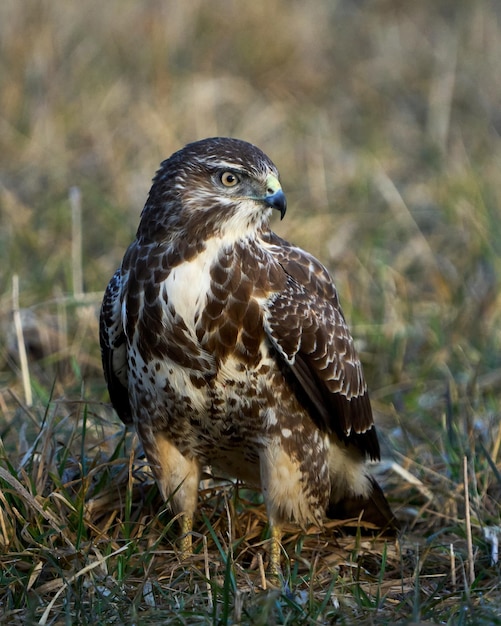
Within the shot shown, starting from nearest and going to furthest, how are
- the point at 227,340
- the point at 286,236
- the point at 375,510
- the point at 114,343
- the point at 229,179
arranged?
the point at 227,340 < the point at 229,179 < the point at 114,343 < the point at 375,510 < the point at 286,236

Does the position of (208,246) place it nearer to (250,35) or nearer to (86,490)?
(86,490)

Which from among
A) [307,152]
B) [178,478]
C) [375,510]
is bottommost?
[375,510]

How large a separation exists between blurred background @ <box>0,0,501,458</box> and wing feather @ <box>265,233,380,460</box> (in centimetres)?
95


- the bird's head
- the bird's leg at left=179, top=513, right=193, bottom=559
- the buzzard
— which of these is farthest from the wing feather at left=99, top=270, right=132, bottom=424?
the bird's leg at left=179, top=513, right=193, bottom=559

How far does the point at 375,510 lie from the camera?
182 inches

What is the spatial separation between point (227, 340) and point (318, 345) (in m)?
0.42

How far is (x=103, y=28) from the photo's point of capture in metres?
10.3

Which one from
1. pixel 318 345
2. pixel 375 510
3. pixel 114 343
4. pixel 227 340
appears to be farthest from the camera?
pixel 375 510

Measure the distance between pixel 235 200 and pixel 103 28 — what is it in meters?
6.82

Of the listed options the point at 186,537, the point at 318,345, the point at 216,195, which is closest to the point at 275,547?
the point at 186,537

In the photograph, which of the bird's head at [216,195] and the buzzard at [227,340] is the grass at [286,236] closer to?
the buzzard at [227,340]

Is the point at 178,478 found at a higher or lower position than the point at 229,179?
lower

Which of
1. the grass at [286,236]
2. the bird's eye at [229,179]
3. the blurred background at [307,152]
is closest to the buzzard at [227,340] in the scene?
the bird's eye at [229,179]

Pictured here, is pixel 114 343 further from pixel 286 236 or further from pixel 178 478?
pixel 286 236
